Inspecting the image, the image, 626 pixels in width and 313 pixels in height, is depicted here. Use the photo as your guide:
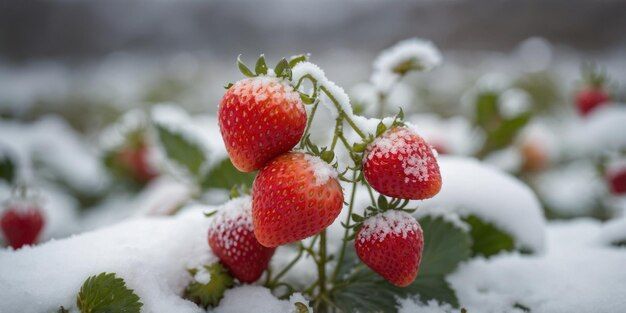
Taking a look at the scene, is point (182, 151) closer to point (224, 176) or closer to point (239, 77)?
point (224, 176)

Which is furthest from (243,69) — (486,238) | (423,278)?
(486,238)

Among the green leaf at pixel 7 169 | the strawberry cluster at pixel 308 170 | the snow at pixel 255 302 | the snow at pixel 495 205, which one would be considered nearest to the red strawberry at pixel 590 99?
the snow at pixel 495 205

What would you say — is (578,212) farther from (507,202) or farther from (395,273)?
(395,273)

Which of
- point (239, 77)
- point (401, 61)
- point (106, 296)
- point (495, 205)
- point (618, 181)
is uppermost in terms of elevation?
point (239, 77)

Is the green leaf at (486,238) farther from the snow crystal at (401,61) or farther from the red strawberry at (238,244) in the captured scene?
the red strawberry at (238,244)

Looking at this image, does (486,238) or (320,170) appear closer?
(320,170)

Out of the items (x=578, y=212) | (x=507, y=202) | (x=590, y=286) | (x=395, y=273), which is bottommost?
(x=395, y=273)

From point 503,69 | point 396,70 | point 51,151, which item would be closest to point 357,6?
point 503,69
